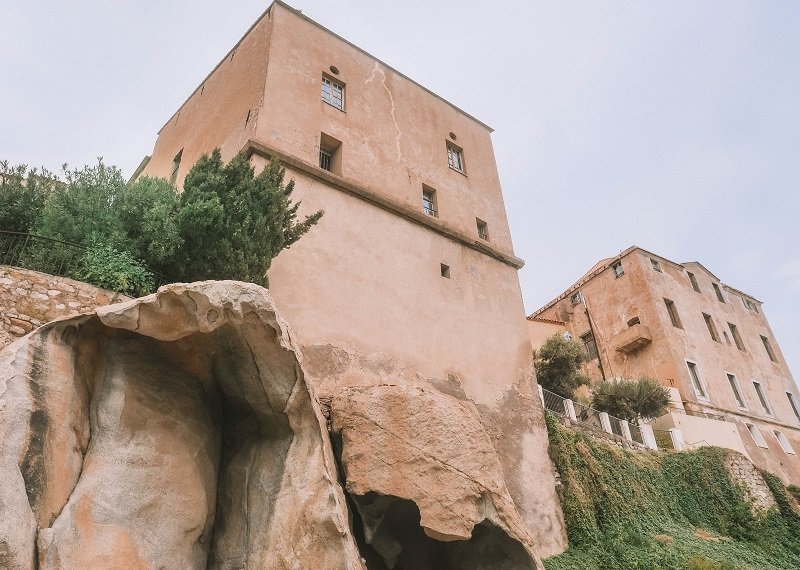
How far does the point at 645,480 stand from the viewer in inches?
632

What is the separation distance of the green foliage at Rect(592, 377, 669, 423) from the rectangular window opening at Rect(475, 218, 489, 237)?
9.37 m

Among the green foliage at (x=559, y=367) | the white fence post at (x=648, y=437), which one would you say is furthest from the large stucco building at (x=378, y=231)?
the white fence post at (x=648, y=437)

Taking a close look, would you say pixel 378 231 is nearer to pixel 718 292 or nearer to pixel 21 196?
pixel 21 196

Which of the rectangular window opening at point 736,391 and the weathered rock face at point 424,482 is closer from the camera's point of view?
the weathered rock face at point 424,482

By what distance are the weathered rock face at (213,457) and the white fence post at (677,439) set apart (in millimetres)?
13530

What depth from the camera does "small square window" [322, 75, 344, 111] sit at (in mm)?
15945

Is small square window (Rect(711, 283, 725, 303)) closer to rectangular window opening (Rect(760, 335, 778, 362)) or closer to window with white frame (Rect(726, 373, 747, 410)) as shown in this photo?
rectangular window opening (Rect(760, 335, 778, 362))

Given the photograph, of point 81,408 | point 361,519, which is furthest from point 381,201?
point 81,408

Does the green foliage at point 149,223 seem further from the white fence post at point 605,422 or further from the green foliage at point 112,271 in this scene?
the white fence post at point 605,422

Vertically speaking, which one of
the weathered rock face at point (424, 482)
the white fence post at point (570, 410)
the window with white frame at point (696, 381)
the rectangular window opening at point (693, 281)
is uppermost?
the rectangular window opening at point (693, 281)

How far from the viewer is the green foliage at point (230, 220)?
9.59m

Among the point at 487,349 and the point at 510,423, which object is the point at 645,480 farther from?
the point at 487,349

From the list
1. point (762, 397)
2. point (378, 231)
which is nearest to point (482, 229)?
point (378, 231)

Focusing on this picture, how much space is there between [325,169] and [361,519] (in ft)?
30.8
